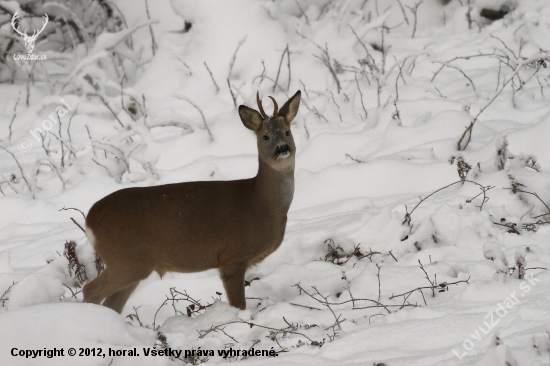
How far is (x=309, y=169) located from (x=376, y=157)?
29.7 inches

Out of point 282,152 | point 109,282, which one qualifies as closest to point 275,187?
point 282,152

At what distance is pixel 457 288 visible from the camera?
3846mm

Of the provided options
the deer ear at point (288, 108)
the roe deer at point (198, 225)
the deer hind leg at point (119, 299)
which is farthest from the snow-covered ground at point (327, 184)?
the deer ear at point (288, 108)

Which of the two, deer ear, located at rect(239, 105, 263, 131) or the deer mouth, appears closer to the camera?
the deer mouth

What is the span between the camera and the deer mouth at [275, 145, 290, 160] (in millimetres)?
4270

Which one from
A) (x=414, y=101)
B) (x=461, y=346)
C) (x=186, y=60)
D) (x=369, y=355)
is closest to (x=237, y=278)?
(x=369, y=355)

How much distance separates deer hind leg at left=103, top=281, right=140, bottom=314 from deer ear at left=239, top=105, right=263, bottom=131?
4.40 ft

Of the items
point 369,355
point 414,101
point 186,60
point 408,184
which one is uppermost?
point 186,60

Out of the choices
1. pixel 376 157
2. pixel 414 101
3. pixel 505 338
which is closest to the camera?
pixel 505 338

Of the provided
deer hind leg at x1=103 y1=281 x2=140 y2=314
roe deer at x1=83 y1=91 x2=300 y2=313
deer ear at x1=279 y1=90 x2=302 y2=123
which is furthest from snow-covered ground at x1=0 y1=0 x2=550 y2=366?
deer ear at x1=279 y1=90 x2=302 y2=123

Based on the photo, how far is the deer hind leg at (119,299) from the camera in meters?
4.42

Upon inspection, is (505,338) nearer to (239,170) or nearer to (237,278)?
(237,278)

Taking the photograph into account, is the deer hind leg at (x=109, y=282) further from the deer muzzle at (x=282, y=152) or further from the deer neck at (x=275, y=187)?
the deer muzzle at (x=282, y=152)

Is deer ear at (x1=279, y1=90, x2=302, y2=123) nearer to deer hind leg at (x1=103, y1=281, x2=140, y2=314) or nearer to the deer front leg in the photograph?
the deer front leg
